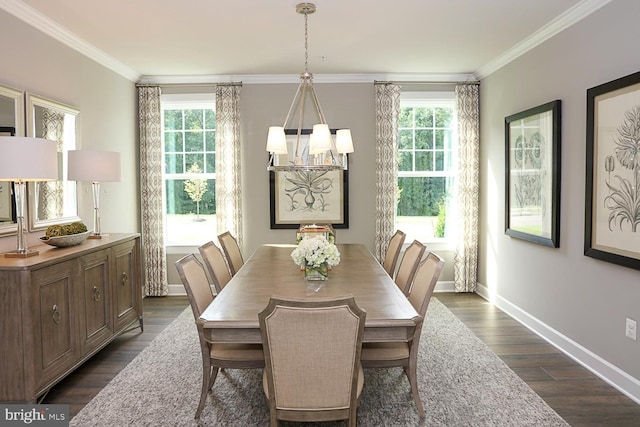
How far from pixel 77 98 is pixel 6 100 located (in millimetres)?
→ 1037

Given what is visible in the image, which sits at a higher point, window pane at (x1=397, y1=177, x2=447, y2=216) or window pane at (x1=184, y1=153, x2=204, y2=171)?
window pane at (x1=184, y1=153, x2=204, y2=171)

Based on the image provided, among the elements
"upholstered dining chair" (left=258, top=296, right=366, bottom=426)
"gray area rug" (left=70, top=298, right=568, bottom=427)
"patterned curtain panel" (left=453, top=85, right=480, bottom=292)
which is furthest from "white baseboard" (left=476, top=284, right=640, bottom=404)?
"upholstered dining chair" (left=258, top=296, right=366, bottom=426)

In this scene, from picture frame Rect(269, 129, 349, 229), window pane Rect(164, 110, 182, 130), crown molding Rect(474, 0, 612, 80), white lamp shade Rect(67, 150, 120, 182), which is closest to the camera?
crown molding Rect(474, 0, 612, 80)

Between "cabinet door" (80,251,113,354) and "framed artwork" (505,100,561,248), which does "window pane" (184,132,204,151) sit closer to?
"cabinet door" (80,251,113,354)

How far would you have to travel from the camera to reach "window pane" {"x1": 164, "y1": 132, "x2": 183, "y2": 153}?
5.73 meters

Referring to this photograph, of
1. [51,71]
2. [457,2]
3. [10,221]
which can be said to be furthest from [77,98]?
Answer: [457,2]

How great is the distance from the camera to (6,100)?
318 cm

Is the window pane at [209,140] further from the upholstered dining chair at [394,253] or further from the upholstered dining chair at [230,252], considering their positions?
the upholstered dining chair at [394,253]

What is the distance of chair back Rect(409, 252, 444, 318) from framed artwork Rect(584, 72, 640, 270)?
4.43 ft

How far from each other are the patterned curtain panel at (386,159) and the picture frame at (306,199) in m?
0.43

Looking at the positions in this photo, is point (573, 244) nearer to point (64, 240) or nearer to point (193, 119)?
point (64, 240)

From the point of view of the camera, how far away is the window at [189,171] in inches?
225

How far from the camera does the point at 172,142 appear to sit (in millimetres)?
5738

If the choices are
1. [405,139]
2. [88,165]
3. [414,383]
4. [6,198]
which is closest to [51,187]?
[88,165]
